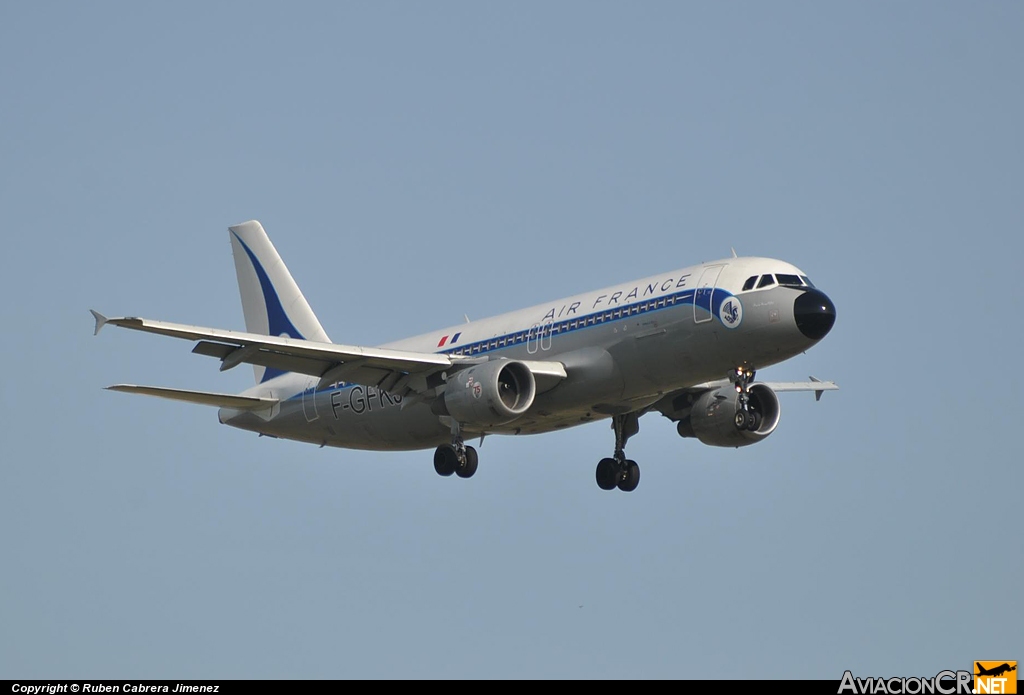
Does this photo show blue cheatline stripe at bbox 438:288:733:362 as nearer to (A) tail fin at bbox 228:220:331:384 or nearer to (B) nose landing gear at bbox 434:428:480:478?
(B) nose landing gear at bbox 434:428:480:478

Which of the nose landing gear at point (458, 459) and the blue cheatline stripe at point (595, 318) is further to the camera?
the nose landing gear at point (458, 459)

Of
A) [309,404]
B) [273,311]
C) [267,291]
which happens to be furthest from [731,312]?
[267,291]

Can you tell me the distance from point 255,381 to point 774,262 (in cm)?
2010

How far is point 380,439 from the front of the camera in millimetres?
53500

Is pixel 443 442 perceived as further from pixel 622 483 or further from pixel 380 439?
pixel 622 483

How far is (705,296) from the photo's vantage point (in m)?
46.0

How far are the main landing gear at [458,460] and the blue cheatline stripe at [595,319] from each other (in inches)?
111

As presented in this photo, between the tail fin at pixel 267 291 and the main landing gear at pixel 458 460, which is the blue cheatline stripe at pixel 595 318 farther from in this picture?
the tail fin at pixel 267 291

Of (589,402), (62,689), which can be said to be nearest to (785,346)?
(589,402)

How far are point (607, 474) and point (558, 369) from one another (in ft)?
23.6

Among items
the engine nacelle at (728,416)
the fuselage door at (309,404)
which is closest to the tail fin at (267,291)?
the fuselage door at (309,404)

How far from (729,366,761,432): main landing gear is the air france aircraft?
53mm

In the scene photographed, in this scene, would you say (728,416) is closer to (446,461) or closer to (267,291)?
(446,461)

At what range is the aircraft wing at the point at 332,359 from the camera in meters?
46.7
